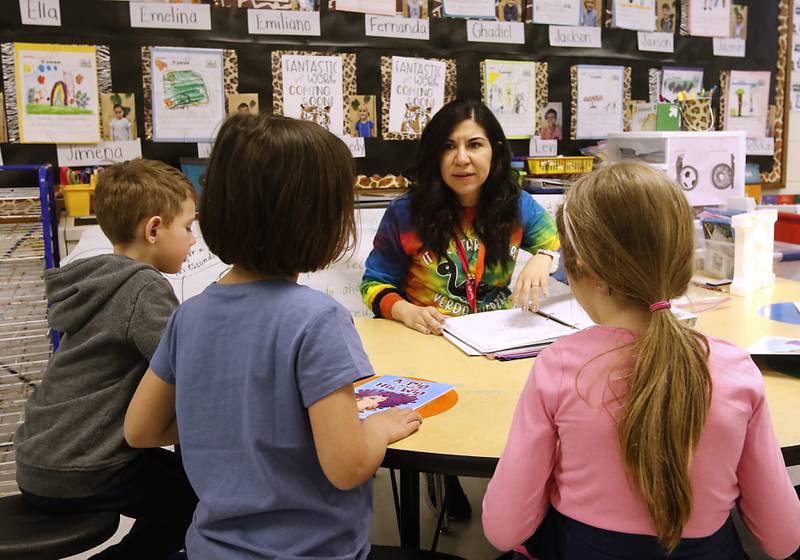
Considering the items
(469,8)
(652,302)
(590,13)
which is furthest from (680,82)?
(652,302)

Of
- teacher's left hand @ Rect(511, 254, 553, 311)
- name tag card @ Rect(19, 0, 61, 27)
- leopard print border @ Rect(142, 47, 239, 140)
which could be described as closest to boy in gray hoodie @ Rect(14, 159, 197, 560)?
teacher's left hand @ Rect(511, 254, 553, 311)

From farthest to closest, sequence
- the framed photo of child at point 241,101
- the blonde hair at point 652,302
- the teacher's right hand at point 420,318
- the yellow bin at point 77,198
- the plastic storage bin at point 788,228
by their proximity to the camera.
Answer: the framed photo of child at point 241,101 < the yellow bin at point 77,198 < the plastic storage bin at point 788,228 < the teacher's right hand at point 420,318 < the blonde hair at point 652,302

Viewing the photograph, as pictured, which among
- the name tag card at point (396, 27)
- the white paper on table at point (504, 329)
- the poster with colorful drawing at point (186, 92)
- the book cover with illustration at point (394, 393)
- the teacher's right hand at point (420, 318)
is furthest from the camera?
the name tag card at point (396, 27)

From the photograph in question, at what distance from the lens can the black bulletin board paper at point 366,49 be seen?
107 inches

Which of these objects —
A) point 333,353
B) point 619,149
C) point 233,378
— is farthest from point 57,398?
point 619,149

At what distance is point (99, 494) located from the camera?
1.36m

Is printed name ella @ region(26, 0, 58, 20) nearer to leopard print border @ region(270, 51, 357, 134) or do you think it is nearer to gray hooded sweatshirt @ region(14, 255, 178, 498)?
leopard print border @ region(270, 51, 357, 134)

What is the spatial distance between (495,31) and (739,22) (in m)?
1.36

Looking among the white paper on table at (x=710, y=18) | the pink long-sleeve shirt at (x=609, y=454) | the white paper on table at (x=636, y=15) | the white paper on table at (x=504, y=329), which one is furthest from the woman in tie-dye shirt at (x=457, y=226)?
the white paper on table at (x=710, y=18)

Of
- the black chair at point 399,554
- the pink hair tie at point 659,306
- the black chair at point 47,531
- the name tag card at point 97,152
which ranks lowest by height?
the black chair at point 399,554

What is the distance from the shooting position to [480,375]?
4.68 ft

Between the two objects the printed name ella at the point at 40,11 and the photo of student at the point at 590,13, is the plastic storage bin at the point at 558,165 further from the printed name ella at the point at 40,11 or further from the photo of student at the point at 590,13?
the printed name ella at the point at 40,11

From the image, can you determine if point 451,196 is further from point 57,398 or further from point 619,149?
point 57,398

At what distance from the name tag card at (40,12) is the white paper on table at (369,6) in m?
1.05
